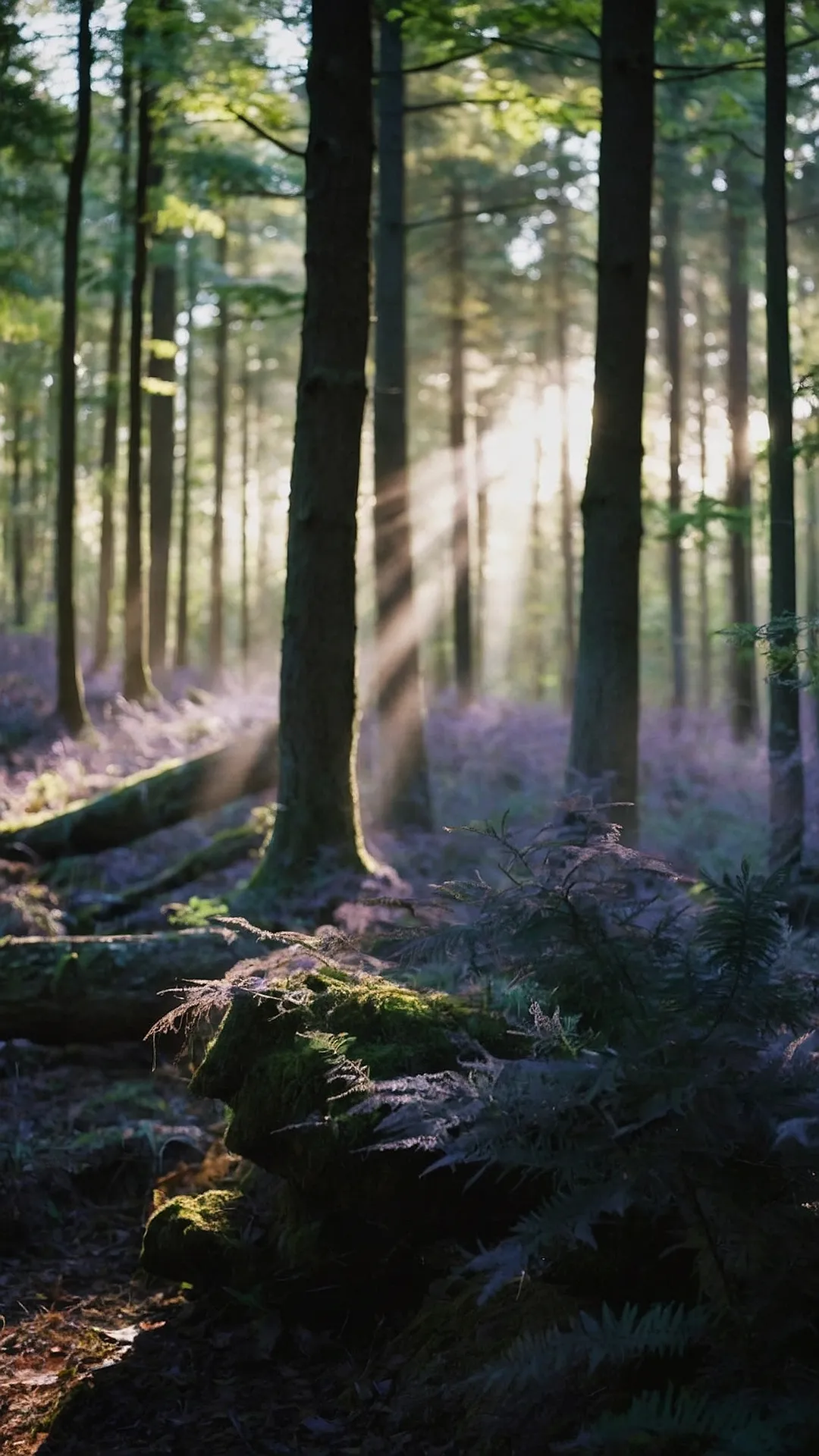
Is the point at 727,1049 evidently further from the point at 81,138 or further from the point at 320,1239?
the point at 81,138

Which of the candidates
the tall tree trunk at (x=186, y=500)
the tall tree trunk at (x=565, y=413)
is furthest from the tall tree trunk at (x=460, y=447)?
the tall tree trunk at (x=186, y=500)

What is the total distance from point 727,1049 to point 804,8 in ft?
34.9

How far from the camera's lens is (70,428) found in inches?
608

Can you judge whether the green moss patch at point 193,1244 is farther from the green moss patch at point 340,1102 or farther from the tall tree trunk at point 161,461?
the tall tree trunk at point 161,461

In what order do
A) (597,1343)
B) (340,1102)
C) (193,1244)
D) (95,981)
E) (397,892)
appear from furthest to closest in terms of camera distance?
(397,892), (95,981), (193,1244), (340,1102), (597,1343)

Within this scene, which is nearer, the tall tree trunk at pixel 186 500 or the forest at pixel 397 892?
the forest at pixel 397 892

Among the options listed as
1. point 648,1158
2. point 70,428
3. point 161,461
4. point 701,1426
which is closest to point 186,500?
point 161,461

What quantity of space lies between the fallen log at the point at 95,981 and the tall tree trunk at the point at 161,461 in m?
15.1

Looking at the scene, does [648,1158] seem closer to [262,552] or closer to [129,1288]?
[129,1288]

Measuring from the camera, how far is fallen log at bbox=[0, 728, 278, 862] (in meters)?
10.2

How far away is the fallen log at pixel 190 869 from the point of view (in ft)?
29.7

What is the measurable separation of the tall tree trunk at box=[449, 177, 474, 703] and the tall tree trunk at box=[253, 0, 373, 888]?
14.4 metres

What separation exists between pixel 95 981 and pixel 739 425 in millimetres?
16198

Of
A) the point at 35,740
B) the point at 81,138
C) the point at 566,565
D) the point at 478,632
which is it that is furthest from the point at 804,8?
the point at 478,632
